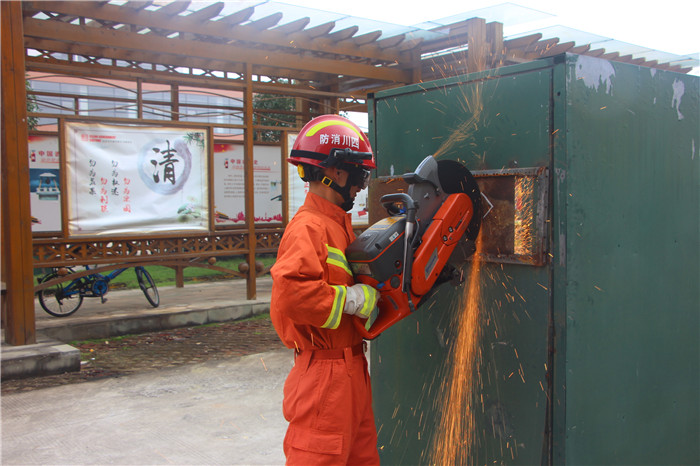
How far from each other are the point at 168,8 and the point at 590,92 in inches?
222

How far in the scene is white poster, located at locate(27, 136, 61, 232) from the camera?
9.27 meters

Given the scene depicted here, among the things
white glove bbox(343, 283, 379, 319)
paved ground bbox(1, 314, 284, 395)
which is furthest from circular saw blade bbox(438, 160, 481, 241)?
paved ground bbox(1, 314, 284, 395)

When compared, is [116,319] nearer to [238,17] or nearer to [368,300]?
[238,17]

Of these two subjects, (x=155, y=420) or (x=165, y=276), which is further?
(x=165, y=276)

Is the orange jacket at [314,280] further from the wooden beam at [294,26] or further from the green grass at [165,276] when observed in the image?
the green grass at [165,276]

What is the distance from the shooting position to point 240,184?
10.2 m

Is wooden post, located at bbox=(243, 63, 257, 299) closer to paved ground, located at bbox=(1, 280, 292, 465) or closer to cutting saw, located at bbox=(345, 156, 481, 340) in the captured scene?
paved ground, located at bbox=(1, 280, 292, 465)

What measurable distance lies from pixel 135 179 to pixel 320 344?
18.6 ft

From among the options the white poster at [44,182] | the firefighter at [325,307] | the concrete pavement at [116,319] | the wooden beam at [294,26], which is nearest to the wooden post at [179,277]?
the concrete pavement at [116,319]

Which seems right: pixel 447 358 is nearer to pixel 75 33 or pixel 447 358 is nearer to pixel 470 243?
pixel 470 243

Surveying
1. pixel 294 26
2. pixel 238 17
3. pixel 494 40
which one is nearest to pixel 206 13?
pixel 238 17

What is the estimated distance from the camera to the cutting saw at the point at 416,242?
6.88 ft

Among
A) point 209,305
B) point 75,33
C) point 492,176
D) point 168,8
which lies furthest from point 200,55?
point 492,176

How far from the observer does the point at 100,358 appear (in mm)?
6016
